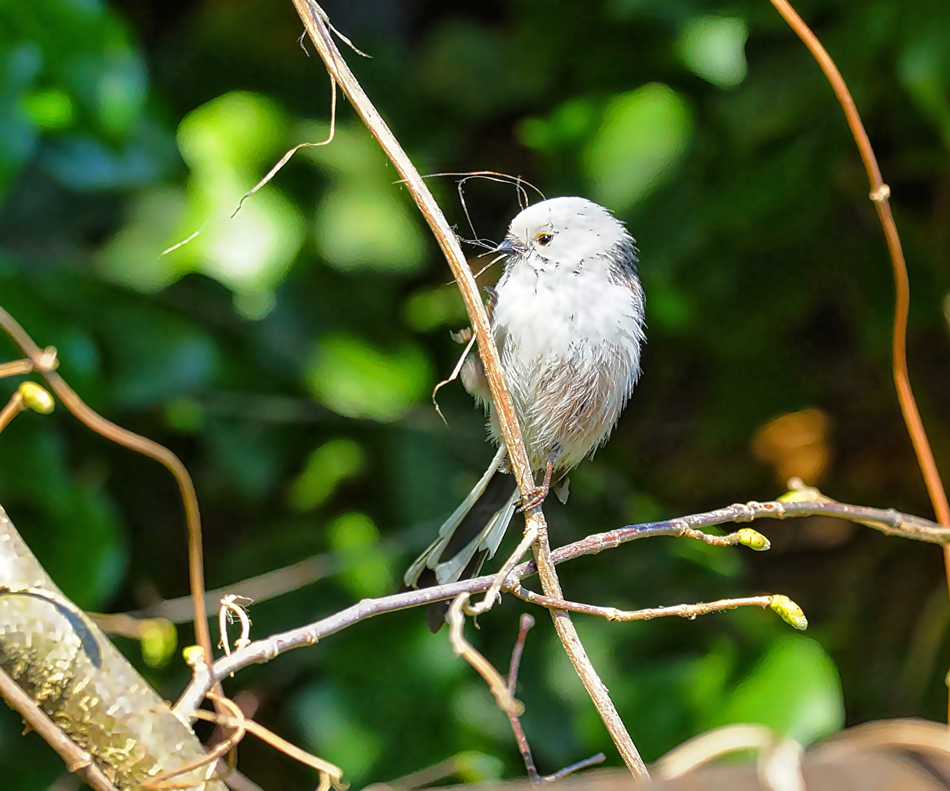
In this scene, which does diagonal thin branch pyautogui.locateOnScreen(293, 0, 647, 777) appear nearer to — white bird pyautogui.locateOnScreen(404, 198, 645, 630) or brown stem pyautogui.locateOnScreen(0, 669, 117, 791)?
white bird pyautogui.locateOnScreen(404, 198, 645, 630)

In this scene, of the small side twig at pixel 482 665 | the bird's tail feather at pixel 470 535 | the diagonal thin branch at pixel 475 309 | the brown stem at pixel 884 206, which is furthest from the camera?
the bird's tail feather at pixel 470 535

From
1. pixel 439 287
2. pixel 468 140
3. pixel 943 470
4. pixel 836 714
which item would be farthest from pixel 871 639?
pixel 468 140

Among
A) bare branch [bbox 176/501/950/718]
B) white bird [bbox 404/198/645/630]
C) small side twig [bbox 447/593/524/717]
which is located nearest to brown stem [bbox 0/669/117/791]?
bare branch [bbox 176/501/950/718]

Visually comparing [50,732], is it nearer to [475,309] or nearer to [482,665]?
[482,665]

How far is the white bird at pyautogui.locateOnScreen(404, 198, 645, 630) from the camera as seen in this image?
3.43ft

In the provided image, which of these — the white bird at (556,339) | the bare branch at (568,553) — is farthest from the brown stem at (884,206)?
the white bird at (556,339)

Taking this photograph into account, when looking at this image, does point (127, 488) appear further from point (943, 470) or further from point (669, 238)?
point (943, 470)

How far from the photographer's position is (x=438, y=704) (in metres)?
1.62

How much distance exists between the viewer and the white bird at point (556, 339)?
104 centimetres

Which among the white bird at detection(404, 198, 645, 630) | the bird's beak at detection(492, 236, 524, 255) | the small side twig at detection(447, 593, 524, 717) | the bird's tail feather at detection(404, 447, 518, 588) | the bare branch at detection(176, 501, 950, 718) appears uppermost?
the bird's beak at detection(492, 236, 524, 255)

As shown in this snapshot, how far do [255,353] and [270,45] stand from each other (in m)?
0.59

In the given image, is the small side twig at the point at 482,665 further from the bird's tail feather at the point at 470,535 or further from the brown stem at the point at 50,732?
the bird's tail feather at the point at 470,535

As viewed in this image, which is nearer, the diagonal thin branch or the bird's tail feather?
the diagonal thin branch

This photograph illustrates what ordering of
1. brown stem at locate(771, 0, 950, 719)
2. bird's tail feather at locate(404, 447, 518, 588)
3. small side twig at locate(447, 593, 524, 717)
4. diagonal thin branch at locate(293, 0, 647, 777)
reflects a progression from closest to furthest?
small side twig at locate(447, 593, 524, 717) → diagonal thin branch at locate(293, 0, 647, 777) → brown stem at locate(771, 0, 950, 719) → bird's tail feather at locate(404, 447, 518, 588)
